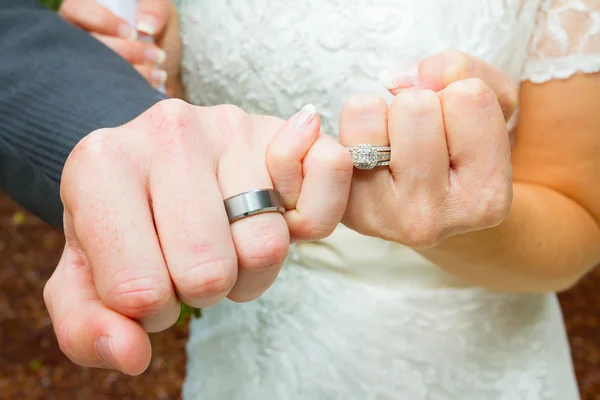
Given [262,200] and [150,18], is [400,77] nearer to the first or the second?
[262,200]

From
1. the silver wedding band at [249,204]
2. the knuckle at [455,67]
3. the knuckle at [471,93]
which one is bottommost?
the silver wedding band at [249,204]

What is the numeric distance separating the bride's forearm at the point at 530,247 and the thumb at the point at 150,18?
46 centimetres

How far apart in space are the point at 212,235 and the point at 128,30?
513mm

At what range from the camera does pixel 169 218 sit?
1.21 feet

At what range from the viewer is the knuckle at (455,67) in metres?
0.47

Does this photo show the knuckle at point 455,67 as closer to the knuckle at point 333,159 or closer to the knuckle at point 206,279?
the knuckle at point 333,159

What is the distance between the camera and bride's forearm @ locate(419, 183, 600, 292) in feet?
1.93

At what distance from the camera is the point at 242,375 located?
884 mm

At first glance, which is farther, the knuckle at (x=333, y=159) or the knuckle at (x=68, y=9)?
the knuckle at (x=68, y=9)

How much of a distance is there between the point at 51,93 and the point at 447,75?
415 mm

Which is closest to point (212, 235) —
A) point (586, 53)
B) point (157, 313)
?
point (157, 313)

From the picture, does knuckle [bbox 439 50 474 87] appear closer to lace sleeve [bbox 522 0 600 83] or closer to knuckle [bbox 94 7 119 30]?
lace sleeve [bbox 522 0 600 83]

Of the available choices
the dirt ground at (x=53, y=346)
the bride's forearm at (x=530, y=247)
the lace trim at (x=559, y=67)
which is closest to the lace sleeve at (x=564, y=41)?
the lace trim at (x=559, y=67)

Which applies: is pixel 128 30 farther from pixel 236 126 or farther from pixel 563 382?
pixel 563 382
